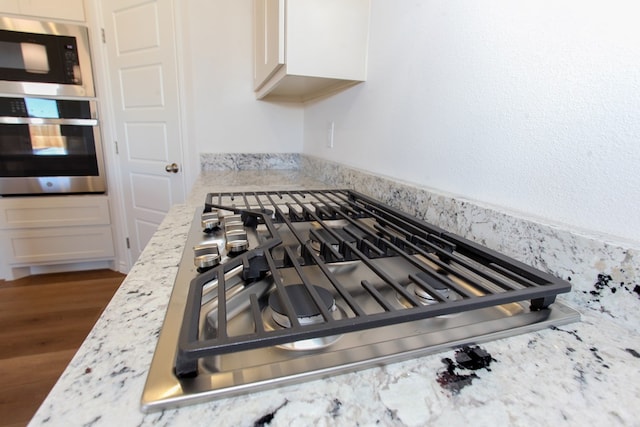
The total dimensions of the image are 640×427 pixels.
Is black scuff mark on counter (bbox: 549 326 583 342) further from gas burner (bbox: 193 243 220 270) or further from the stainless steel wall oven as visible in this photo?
the stainless steel wall oven

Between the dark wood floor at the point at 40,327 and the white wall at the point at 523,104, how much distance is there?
171 centimetres

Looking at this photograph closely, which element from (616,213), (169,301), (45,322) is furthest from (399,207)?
(45,322)

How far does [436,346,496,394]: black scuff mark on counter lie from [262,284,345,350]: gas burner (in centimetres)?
12

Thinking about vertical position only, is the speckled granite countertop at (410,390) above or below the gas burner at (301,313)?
below

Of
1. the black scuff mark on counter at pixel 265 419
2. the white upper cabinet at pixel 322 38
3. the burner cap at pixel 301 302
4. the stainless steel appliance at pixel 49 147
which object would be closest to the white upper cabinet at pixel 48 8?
the stainless steel appliance at pixel 49 147

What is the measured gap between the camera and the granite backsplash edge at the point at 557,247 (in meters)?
0.43

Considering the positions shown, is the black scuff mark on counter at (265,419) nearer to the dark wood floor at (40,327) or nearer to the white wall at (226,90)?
the dark wood floor at (40,327)

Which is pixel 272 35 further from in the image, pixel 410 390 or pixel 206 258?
pixel 410 390

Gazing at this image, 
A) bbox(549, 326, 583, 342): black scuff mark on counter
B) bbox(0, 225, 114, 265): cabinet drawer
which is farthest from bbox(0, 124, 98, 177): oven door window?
bbox(549, 326, 583, 342): black scuff mark on counter

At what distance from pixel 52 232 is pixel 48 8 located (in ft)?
4.95

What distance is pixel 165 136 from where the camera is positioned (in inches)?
82.8

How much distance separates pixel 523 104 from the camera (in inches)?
23.1

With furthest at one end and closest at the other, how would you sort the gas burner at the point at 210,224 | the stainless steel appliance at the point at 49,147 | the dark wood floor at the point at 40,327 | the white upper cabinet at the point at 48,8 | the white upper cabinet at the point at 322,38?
the stainless steel appliance at the point at 49,147, the white upper cabinet at the point at 48,8, the dark wood floor at the point at 40,327, the white upper cabinet at the point at 322,38, the gas burner at the point at 210,224

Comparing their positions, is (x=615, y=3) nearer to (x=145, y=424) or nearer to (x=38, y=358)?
(x=145, y=424)
